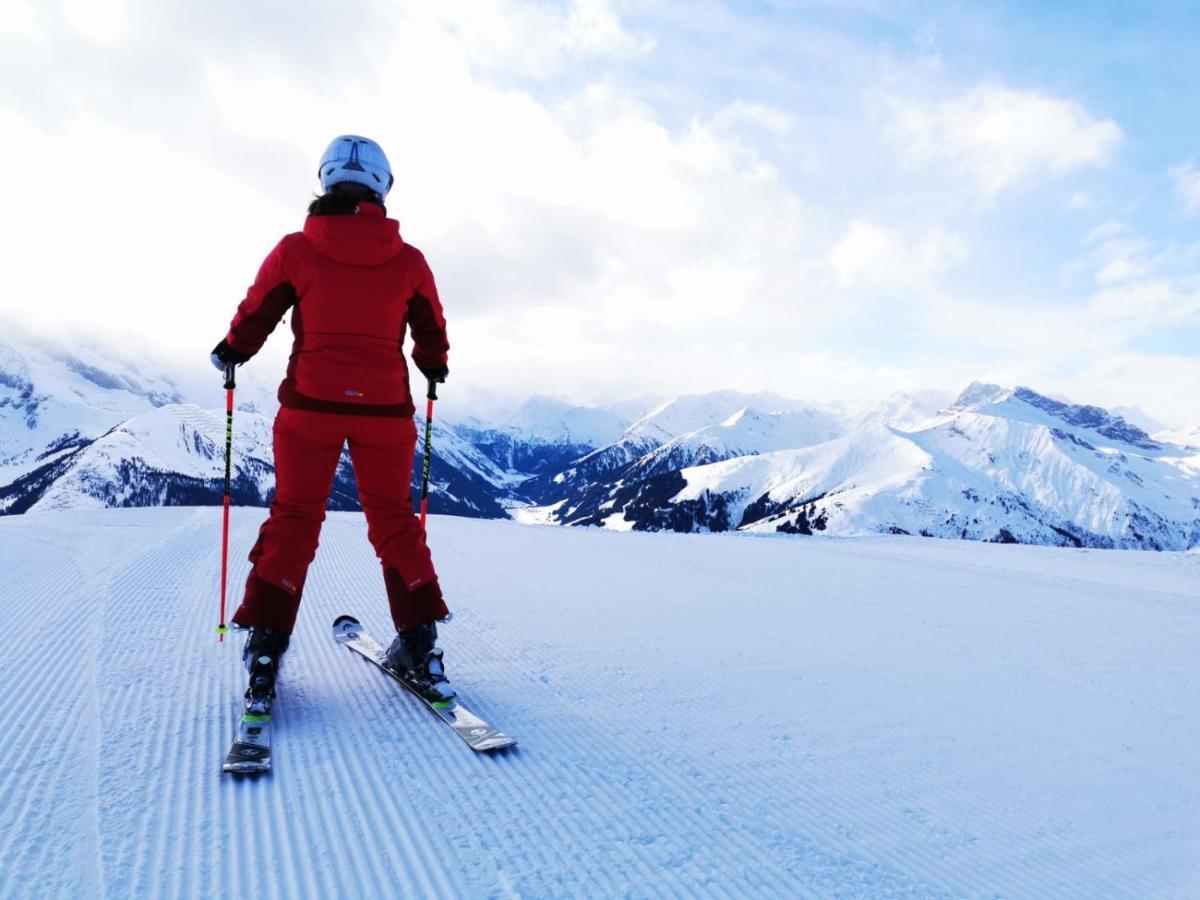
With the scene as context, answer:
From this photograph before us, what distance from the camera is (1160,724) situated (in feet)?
14.6

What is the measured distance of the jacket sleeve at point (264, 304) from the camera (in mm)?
3561

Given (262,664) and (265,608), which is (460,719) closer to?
(262,664)

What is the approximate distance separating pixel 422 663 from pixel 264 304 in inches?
83.2

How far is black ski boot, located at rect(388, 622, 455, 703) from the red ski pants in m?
0.08

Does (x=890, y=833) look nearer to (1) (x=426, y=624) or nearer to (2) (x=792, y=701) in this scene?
(2) (x=792, y=701)

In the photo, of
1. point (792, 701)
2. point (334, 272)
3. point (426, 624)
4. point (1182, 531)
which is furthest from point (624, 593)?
point (1182, 531)

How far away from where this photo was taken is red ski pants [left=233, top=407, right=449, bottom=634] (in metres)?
3.53

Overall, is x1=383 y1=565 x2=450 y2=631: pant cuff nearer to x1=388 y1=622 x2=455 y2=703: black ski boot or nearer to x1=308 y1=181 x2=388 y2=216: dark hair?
x1=388 y1=622 x2=455 y2=703: black ski boot

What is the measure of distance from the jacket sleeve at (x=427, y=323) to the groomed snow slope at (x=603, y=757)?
1994mm

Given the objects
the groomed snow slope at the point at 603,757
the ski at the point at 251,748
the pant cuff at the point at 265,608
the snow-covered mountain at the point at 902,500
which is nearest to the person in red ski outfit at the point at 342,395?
the pant cuff at the point at 265,608

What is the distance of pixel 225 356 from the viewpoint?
3.89m

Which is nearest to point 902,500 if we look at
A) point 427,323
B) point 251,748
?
point 427,323

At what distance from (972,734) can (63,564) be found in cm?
881

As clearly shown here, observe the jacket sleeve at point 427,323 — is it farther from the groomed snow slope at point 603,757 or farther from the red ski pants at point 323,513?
the groomed snow slope at point 603,757
